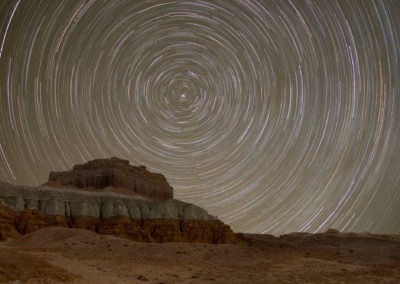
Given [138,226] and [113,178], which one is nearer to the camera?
[138,226]

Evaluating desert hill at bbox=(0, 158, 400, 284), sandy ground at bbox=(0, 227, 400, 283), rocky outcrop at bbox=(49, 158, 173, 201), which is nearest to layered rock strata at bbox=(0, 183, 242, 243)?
desert hill at bbox=(0, 158, 400, 284)

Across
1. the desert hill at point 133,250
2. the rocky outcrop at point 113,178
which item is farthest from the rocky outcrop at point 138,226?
the rocky outcrop at point 113,178

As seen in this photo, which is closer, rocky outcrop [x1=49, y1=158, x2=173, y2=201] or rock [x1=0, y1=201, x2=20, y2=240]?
rock [x1=0, y1=201, x2=20, y2=240]

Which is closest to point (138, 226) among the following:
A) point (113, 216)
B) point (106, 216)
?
point (113, 216)

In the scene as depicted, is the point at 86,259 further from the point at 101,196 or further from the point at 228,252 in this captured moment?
the point at 101,196

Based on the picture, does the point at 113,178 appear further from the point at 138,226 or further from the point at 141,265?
the point at 141,265

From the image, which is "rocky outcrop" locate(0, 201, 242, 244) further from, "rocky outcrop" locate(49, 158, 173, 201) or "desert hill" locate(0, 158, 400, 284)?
"rocky outcrop" locate(49, 158, 173, 201)
